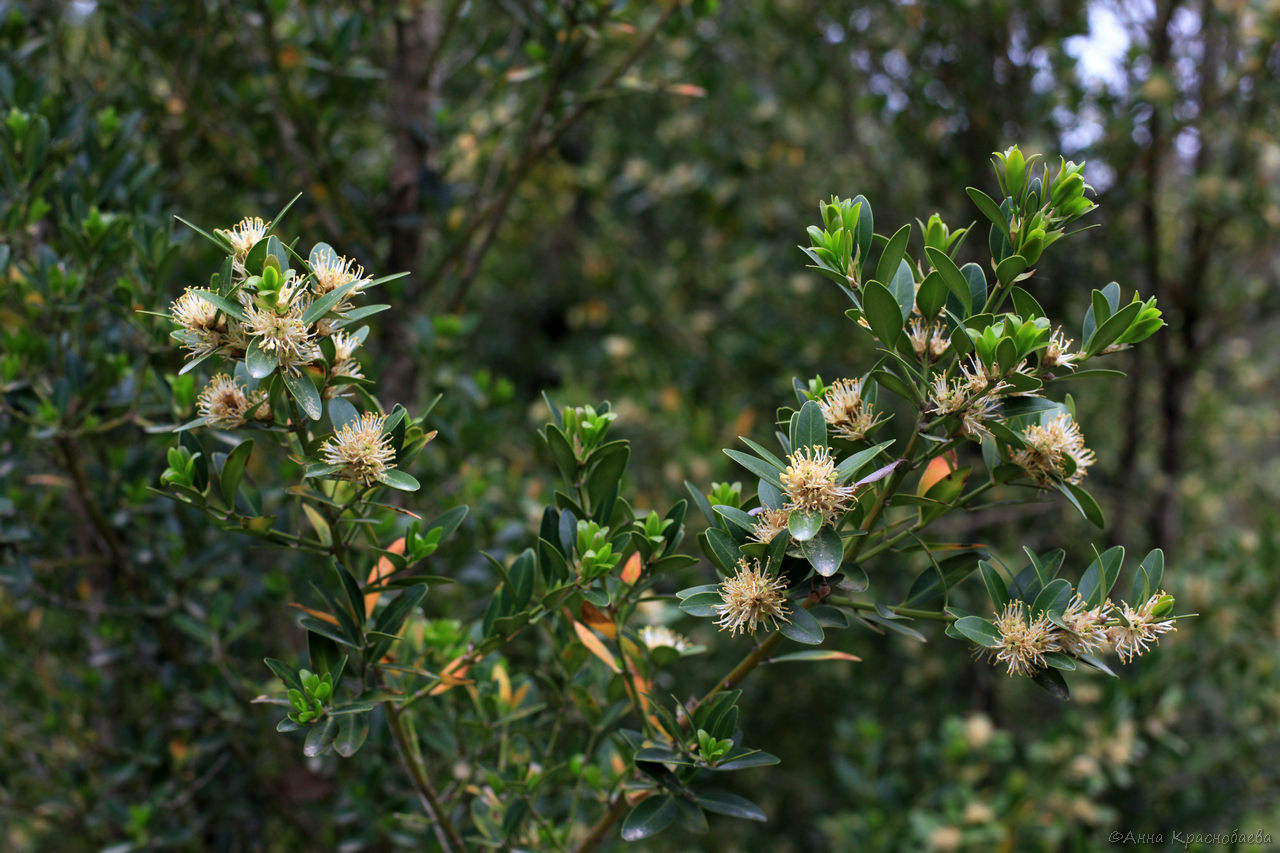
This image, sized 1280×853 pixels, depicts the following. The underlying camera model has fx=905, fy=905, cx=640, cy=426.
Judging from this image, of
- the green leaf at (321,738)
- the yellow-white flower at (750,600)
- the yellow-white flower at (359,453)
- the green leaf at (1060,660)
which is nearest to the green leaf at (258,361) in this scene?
the yellow-white flower at (359,453)

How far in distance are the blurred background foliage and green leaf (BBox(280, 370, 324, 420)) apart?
22.0 inches

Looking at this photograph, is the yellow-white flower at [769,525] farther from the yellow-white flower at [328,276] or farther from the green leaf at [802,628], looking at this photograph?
the yellow-white flower at [328,276]

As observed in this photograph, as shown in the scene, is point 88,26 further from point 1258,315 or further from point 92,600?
point 1258,315

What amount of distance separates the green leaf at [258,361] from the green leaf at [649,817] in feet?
2.09

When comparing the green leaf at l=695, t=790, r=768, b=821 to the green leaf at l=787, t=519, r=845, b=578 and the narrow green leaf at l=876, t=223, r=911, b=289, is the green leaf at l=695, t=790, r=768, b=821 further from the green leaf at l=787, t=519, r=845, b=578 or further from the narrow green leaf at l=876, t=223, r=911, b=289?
the narrow green leaf at l=876, t=223, r=911, b=289

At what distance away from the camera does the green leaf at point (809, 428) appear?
99 cm

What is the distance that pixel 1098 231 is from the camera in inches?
137

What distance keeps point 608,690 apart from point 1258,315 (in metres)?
3.11

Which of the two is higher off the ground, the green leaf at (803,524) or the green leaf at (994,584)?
the green leaf at (803,524)

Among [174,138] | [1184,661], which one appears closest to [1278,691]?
[1184,661]

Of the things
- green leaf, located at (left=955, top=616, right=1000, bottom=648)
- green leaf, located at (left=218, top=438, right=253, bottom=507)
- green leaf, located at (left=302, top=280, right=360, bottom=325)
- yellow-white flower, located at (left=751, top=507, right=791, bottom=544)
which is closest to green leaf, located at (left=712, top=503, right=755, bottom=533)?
yellow-white flower, located at (left=751, top=507, right=791, bottom=544)

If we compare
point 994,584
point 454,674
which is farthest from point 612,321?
point 994,584

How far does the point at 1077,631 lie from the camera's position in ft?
3.16

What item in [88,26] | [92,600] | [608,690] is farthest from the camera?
[88,26]
